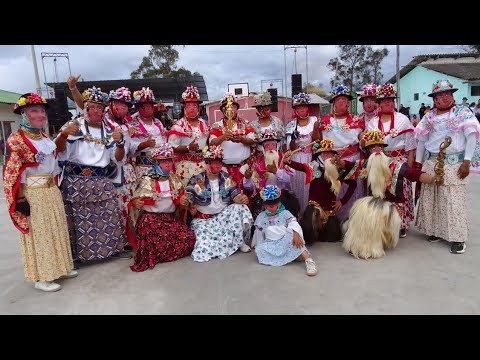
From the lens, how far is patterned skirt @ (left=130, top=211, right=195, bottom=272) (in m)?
4.14

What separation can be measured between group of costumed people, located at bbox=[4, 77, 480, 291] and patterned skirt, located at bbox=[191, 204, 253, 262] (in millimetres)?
13

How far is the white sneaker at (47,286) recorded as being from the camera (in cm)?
358

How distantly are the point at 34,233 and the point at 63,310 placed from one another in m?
0.84

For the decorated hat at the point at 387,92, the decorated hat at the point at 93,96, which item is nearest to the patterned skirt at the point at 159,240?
the decorated hat at the point at 93,96

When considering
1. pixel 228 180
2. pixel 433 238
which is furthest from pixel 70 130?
pixel 433 238

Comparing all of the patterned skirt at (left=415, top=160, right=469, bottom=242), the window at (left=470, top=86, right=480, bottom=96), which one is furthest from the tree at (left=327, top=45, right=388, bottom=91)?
the patterned skirt at (left=415, top=160, right=469, bottom=242)

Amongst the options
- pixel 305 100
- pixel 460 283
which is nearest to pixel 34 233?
pixel 305 100

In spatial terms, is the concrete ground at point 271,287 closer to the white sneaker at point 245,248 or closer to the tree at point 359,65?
the white sneaker at point 245,248

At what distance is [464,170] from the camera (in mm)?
4070

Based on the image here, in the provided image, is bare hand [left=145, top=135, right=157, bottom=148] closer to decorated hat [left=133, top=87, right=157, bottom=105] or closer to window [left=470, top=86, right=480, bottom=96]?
decorated hat [left=133, top=87, right=157, bottom=105]

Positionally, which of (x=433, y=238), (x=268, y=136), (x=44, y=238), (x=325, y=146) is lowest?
(x=433, y=238)

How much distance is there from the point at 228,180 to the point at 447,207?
8.52 ft

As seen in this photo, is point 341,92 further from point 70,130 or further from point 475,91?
point 475,91

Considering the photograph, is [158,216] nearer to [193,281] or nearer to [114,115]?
[193,281]
